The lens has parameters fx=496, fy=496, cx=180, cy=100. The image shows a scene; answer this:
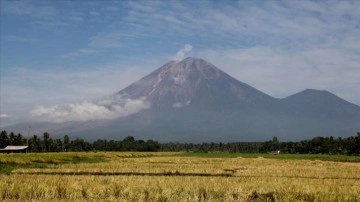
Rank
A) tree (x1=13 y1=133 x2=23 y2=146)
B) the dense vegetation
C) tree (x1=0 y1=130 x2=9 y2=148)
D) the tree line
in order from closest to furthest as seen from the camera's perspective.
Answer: tree (x1=0 y1=130 x2=9 y2=148) < the dense vegetation < the tree line < tree (x1=13 y1=133 x2=23 y2=146)

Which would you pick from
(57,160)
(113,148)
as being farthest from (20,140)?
(57,160)

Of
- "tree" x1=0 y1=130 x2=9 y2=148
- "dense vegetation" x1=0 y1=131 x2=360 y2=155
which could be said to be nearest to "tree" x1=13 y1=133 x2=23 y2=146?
"dense vegetation" x1=0 y1=131 x2=360 y2=155

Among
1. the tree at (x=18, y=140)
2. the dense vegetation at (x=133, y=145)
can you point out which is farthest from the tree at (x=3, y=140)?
the tree at (x=18, y=140)

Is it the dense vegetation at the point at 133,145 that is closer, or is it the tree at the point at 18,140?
the dense vegetation at the point at 133,145

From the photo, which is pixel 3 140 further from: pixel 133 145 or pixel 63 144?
pixel 133 145

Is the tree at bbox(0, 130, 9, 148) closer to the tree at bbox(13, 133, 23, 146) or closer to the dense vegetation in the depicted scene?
the dense vegetation

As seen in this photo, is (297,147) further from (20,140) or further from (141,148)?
(20,140)

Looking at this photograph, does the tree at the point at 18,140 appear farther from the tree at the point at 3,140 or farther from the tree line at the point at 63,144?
the tree at the point at 3,140

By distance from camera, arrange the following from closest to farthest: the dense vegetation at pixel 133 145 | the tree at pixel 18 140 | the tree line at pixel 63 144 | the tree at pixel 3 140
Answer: the tree at pixel 3 140, the dense vegetation at pixel 133 145, the tree line at pixel 63 144, the tree at pixel 18 140

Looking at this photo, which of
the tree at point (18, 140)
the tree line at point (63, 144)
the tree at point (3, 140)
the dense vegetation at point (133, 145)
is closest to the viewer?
the tree at point (3, 140)

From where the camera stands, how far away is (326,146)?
459ft

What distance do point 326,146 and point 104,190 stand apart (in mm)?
128253

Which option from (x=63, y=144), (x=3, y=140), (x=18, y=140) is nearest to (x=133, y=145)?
(x=63, y=144)

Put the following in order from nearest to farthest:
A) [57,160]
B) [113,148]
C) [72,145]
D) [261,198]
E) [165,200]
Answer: [165,200] < [261,198] < [57,160] < [72,145] < [113,148]
